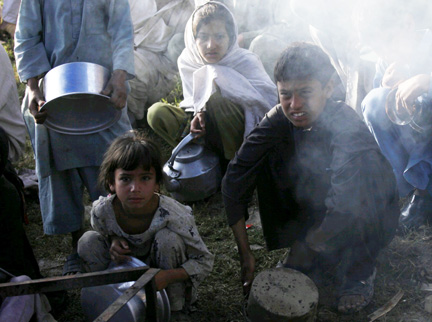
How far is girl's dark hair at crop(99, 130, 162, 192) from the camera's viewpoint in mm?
2146

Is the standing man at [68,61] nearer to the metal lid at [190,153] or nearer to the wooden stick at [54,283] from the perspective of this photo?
the metal lid at [190,153]

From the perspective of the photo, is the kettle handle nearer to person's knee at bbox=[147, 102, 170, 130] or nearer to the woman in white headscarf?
the woman in white headscarf

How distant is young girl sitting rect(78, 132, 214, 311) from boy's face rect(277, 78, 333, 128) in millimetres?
646

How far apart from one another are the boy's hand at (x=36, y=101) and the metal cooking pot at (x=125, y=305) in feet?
2.88

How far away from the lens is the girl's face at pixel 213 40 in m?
3.40

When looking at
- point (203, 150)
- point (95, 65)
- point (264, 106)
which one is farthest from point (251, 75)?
point (95, 65)

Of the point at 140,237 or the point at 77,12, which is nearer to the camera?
the point at 140,237

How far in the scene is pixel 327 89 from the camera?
2.15m

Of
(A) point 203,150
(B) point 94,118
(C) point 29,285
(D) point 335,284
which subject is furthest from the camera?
(A) point 203,150

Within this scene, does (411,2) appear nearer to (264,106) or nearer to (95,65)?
(264,106)

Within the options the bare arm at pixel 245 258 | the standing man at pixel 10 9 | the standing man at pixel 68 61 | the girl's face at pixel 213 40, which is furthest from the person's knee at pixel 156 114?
the standing man at pixel 10 9

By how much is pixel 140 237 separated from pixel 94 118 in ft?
2.79

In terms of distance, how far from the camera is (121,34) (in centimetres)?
267

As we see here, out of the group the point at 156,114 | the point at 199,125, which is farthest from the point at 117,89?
the point at 156,114
